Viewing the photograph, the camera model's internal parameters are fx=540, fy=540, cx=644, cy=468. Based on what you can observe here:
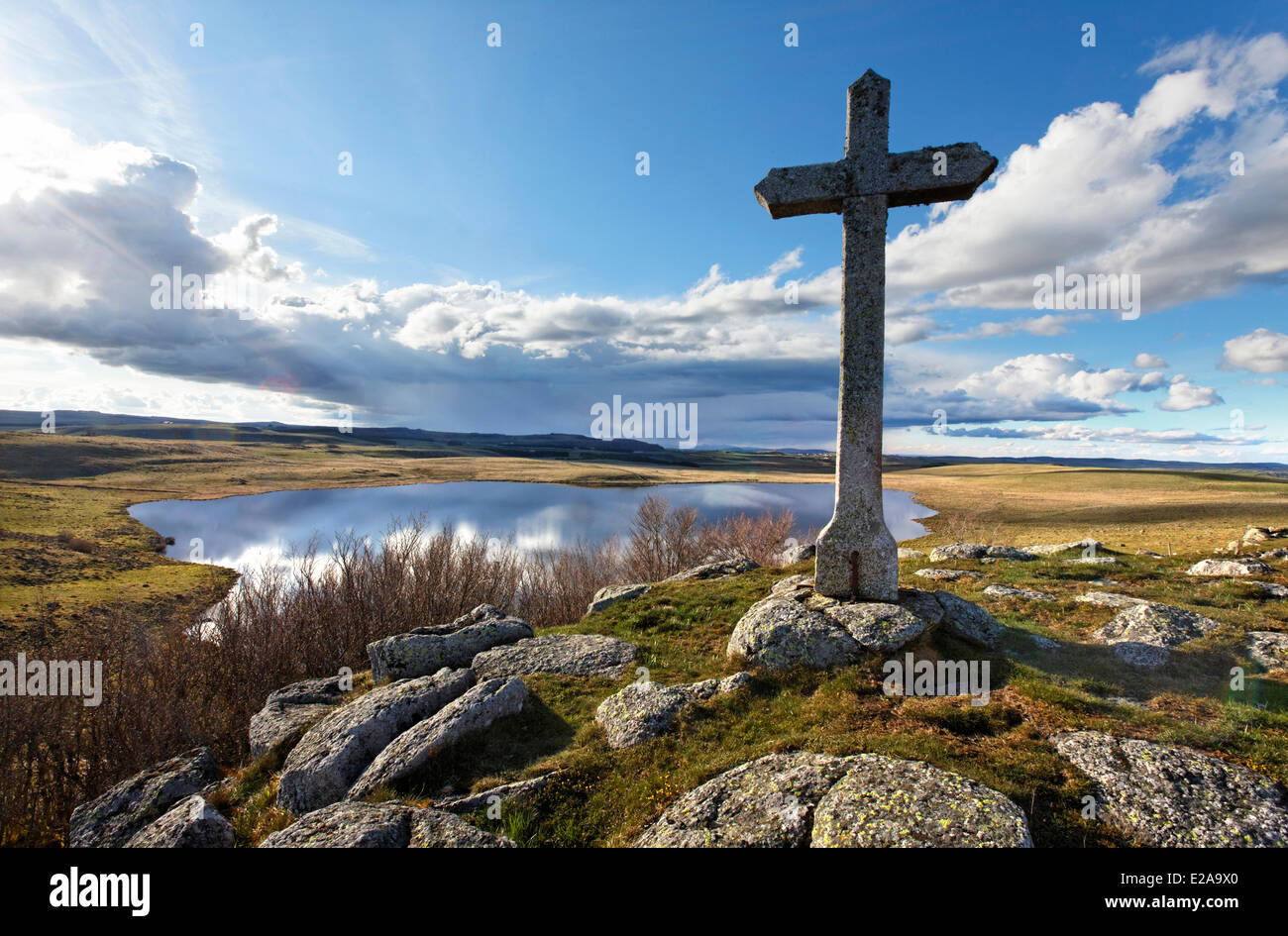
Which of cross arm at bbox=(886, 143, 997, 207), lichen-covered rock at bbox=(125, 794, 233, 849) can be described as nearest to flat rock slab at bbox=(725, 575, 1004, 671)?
cross arm at bbox=(886, 143, 997, 207)

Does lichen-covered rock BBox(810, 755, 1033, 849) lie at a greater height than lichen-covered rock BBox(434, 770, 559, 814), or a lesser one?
greater

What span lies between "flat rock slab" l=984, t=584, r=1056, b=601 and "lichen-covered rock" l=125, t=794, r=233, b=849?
1521 cm

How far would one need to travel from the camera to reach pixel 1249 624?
9.90 meters

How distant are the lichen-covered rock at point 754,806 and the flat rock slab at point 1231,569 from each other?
14774mm

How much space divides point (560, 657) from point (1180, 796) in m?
9.37

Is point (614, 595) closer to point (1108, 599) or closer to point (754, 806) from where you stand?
point (754, 806)

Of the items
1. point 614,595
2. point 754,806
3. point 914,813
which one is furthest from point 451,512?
point 914,813

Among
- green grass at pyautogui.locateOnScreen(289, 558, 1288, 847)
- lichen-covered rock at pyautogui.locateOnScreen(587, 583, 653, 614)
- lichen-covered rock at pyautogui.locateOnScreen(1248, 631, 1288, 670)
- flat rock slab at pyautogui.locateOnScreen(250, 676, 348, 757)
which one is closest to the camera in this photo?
green grass at pyautogui.locateOnScreen(289, 558, 1288, 847)

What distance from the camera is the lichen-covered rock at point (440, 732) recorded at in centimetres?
774

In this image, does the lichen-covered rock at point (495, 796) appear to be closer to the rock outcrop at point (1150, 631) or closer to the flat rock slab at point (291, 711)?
the flat rock slab at point (291, 711)

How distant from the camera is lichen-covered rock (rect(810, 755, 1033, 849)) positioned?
4.68 m

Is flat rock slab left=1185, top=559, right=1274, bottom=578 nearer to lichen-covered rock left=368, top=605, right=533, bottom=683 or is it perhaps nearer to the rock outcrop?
the rock outcrop

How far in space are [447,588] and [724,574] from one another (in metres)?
23.2
